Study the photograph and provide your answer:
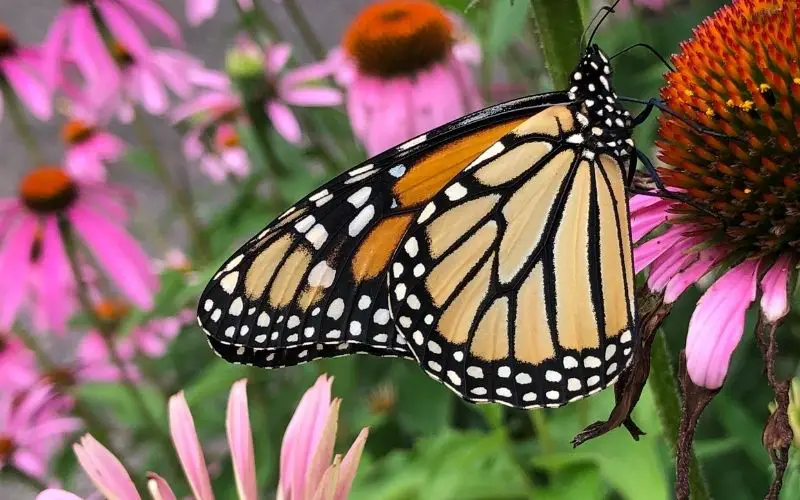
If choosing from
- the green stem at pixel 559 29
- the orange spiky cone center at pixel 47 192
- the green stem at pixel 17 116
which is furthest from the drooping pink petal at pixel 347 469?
the green stem at pixel 17 116

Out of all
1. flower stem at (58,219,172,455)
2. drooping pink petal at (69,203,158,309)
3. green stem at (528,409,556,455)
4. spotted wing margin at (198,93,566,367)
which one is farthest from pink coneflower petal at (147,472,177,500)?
drooping pink petal at (69,203,158,309)

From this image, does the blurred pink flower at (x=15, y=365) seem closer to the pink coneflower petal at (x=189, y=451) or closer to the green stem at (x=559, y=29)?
the pink coneflower petal at (x=189, y=451)

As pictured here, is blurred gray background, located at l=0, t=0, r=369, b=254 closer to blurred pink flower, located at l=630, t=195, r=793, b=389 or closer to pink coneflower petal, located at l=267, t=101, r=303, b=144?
pink coneflower petal, located at l=267, t=101, r=303, b=144

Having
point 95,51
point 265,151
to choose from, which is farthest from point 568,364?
point 95,51

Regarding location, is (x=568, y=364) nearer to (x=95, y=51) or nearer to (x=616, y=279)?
(x=616, y=279)

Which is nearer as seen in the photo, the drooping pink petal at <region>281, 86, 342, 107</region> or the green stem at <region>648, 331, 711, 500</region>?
the green stem at <region>648, 331, 711, 500</region>
